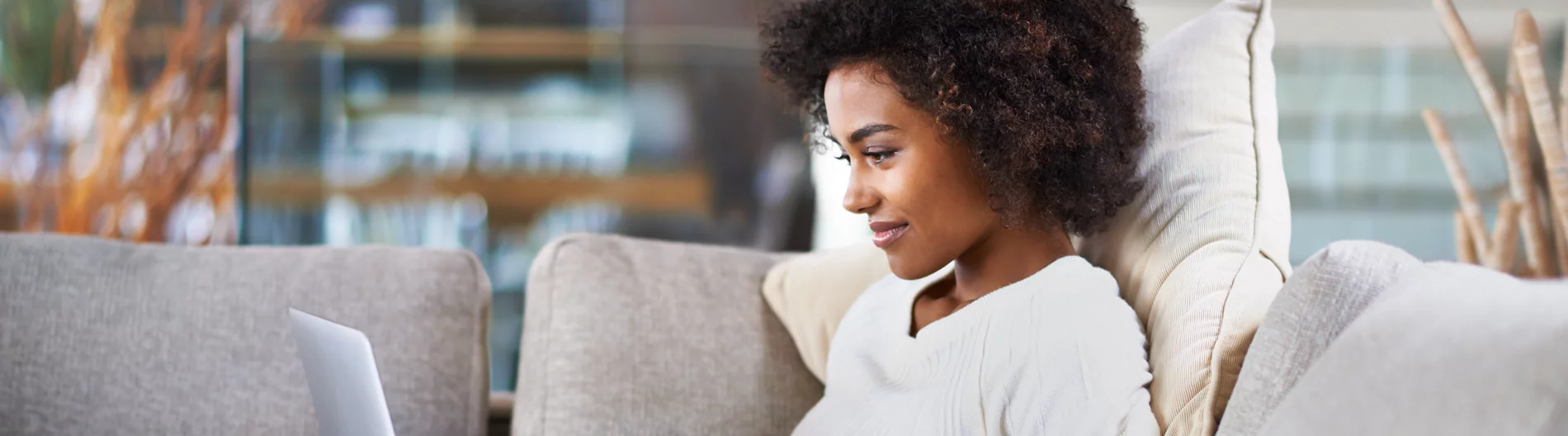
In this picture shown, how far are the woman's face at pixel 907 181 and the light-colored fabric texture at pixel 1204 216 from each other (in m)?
0.14

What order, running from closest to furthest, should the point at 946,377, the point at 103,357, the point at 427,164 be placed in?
the point at 946,377 → the point at 103,357 → the point at 427,164

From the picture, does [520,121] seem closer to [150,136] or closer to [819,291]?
[150,136]

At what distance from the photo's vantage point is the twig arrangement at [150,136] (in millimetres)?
2623

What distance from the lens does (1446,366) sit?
0.55 meters

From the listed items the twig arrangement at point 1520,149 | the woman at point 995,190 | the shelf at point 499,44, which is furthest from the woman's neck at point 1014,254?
the shelf at point 499,44

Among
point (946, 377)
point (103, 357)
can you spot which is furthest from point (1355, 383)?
point (103, 357)

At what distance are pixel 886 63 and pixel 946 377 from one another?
0.25m

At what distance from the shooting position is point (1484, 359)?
1.76ft

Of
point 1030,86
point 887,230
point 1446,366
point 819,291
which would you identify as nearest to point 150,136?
point 819,291

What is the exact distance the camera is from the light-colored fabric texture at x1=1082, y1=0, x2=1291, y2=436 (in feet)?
2.61

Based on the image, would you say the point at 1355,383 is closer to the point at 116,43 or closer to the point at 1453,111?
the point at 116,43

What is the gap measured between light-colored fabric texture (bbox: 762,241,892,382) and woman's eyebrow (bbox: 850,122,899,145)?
30 cm

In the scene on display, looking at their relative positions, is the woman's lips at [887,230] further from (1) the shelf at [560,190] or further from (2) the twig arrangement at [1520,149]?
(1) the shelf at [560,190]

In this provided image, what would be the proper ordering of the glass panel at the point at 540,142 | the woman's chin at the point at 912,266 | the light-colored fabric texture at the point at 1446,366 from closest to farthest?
1. the light-colored fabric texture at the point at 1446,366
2. the woman's chin at the point at 912,266
3. the glass panel at the point at 540,142
